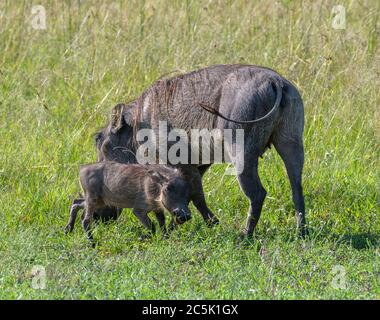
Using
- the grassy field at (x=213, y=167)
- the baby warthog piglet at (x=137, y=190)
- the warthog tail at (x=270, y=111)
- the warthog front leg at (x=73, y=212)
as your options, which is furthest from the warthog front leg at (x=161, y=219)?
the warthog tail at (x=270, y=111)

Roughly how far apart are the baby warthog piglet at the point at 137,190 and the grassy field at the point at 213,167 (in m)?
0.18

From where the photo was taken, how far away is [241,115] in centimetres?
615

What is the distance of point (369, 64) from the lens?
855 centimetres

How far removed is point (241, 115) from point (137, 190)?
804mm

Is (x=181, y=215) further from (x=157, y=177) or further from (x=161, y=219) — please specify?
(x=161, y=219)

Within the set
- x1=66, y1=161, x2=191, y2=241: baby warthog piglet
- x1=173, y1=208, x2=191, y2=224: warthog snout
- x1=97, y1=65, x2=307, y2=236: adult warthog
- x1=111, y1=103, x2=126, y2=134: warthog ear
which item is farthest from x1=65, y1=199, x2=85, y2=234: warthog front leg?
x1=173, y1=208, x2=191, y2=224: warthog snout

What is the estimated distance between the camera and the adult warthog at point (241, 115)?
616cm

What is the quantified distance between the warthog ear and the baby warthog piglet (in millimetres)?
461

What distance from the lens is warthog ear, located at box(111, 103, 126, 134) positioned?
679cm

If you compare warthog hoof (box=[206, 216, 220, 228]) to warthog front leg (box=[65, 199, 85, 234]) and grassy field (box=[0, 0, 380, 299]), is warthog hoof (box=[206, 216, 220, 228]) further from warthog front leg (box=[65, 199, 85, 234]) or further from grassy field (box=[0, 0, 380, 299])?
warthog front leg (box=[65, 199, 85, 234])

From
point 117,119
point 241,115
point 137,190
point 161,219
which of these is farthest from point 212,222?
point 117,119
